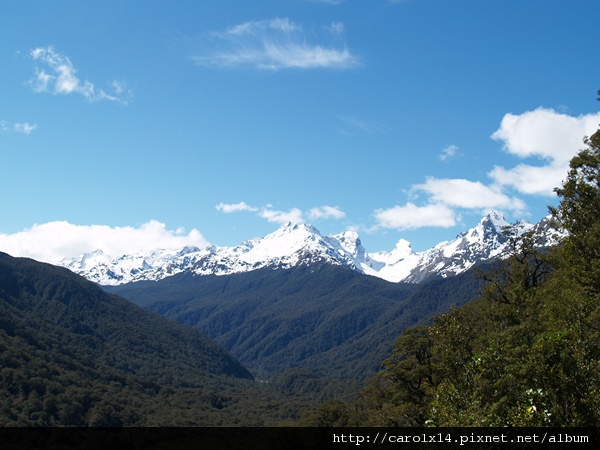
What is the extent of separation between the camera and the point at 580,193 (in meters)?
51.3

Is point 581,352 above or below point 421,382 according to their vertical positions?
above

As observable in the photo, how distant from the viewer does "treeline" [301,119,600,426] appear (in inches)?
1188

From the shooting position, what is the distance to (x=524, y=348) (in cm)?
3741

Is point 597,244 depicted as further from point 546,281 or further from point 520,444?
point 520,444

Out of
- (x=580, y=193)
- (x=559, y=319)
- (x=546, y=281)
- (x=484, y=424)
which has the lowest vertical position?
→ (x=484, y=424)

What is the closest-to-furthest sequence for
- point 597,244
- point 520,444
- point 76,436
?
point 520,444, point 597,244, point 76,436

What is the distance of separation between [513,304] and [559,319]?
15.4 meters

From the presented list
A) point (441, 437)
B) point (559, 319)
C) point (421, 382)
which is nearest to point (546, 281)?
point (421, 382)

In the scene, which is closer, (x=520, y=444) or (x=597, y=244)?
(x=520, y=444)

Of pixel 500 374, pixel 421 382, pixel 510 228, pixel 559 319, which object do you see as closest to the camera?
pixel 500 374

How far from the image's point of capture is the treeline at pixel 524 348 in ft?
99.0

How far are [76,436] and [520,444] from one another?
7745 inches

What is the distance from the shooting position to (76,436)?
18950 cm

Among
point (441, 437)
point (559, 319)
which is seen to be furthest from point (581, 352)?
point (559, 319)
